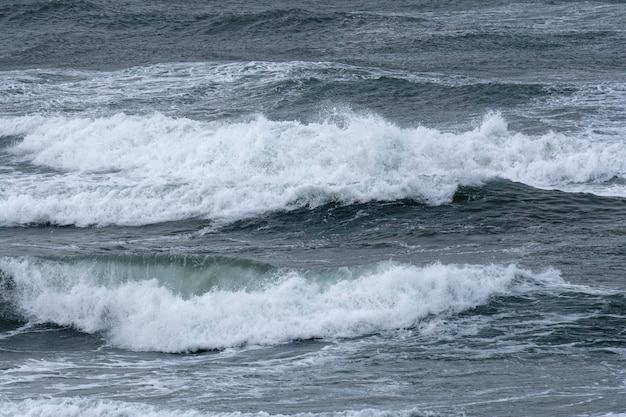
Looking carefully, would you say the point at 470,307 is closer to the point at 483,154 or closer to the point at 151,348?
the point at 151,348

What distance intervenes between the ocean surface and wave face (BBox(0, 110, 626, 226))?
0.05 meters

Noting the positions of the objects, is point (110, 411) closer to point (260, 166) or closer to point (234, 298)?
point (234, 298)

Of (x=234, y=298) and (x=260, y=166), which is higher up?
(x=260, y=166)

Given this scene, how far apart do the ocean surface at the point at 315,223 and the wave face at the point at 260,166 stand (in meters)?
0.05

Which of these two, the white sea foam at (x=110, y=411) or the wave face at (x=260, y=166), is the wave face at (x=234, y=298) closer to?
the white sea foam at (x=110, y=411)

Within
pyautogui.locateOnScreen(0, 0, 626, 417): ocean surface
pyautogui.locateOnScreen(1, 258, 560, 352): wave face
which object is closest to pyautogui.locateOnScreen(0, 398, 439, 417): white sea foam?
pyautogui.locateOnScreen(0, 0, 626, 417): ocean surface

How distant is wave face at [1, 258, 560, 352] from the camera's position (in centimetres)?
1407

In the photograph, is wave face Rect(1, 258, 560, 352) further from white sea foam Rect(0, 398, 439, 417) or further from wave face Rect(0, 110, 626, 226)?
wave face Rect(0, 110, 626, 226)

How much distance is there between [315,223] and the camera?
18703 mm

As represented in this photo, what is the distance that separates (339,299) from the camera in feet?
47.9

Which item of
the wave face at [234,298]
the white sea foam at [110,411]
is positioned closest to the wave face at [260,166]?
the wave face at [234,298]

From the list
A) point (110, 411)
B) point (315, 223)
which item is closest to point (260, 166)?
point (315, 223)

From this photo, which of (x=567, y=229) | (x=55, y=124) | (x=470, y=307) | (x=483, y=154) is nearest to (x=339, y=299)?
(x=470, y=307)

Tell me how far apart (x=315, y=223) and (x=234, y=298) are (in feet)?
13.3
